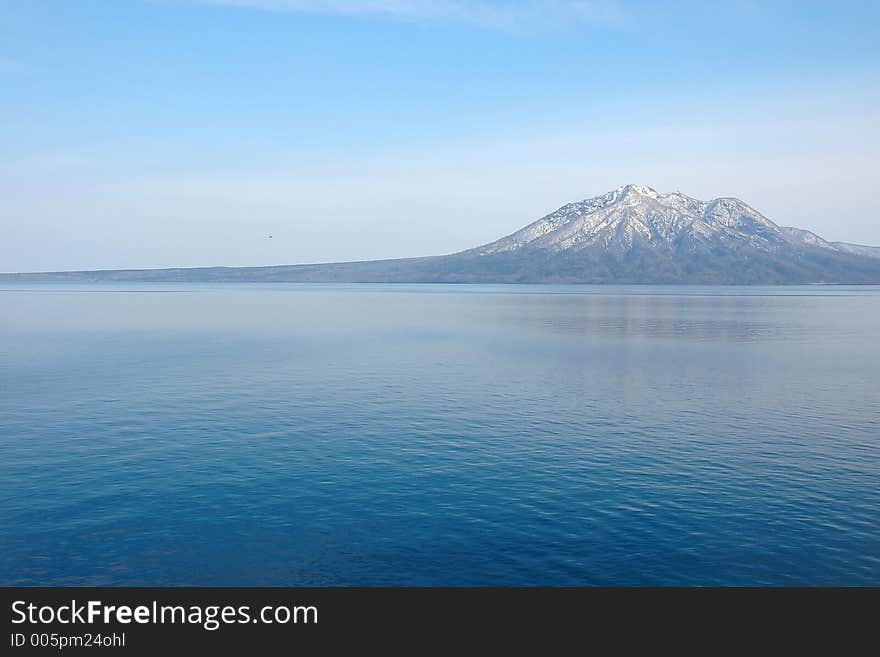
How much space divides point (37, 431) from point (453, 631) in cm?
4635

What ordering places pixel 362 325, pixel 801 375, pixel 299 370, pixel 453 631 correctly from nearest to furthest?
pixel 453 631
pixel 801 375
pixel 299 370
pixel 362 325

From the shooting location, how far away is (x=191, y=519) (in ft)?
121

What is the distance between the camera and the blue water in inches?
1241

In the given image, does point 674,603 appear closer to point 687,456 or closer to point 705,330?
point 687,456

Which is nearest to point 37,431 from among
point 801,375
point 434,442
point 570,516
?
point 434,442

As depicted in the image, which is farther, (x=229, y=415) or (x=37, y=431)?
(x=229, y=415)

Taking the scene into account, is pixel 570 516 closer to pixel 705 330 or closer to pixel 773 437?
pixel 773 437

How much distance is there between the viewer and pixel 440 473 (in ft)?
148

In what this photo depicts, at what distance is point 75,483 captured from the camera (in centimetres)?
4234

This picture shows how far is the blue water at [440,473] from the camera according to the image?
31.5 m

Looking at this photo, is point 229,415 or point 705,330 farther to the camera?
point 705,330

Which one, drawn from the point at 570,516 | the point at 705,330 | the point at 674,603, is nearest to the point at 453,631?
the point at 674,603

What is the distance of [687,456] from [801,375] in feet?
159

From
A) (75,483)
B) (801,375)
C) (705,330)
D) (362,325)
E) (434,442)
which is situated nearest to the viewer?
(75,483)
